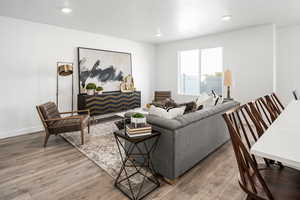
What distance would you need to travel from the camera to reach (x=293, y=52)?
14.6 feet

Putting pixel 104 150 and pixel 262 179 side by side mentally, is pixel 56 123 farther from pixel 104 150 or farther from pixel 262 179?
pixel 262 179

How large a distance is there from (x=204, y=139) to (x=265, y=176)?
121 cm

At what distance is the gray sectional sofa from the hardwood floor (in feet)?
0.58

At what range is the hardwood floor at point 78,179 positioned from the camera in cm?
187

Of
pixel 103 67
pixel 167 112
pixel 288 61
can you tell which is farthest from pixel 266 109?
pixel 103 67

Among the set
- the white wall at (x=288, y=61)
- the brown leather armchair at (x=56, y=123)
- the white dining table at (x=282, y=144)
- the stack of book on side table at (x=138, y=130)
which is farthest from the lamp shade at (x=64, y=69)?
the white wall at (x=288, y=61)

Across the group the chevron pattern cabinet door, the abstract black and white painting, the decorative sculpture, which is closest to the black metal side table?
the chevron pattern cabinet door

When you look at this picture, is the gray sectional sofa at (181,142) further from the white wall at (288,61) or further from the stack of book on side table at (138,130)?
the white wall at (288,61)

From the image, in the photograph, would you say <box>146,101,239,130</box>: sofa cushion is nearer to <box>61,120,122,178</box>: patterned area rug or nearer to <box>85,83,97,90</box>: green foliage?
<box>61,120,122,178</box>: patterned area rug

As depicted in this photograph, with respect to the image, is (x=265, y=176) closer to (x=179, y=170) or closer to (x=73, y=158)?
(x=179, y=170)

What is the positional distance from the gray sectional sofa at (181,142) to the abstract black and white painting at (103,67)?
329 cm

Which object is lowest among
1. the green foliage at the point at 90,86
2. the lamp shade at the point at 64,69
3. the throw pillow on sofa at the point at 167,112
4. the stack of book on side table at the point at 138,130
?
the stack of book on side table at the point at 138,130

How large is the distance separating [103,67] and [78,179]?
3.65 m

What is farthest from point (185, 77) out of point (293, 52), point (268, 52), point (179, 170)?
point (179, 170)
